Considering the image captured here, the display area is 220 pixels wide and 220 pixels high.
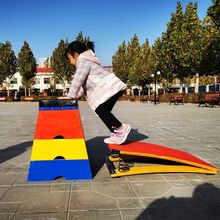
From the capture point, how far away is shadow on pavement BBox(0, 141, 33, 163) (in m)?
5.45

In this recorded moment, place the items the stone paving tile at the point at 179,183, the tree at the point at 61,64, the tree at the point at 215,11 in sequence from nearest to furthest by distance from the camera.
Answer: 1. the stone paving tile at the point at 179,183
2. the tree at the point at 215,11
3. the tree at the point at 61,64

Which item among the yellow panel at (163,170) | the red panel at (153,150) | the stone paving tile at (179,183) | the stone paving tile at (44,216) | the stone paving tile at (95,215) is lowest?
the stone paving tile at (179,183)

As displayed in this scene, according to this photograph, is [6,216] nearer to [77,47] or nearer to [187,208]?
[187,208]

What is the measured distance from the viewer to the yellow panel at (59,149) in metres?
3.87

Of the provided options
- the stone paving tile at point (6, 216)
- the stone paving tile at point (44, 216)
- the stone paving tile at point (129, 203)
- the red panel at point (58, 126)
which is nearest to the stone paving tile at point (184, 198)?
the stone paving tile at point (129, 203)

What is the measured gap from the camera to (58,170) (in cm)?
393

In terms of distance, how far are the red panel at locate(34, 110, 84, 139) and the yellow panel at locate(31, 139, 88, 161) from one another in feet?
0.24

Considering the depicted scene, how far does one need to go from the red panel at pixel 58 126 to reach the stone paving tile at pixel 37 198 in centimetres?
71

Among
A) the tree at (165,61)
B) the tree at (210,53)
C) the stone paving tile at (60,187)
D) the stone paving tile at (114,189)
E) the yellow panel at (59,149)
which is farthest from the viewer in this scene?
the tree at (165,61)

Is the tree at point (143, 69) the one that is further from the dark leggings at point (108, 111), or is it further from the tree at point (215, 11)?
the dark leggings at point (108, 111)

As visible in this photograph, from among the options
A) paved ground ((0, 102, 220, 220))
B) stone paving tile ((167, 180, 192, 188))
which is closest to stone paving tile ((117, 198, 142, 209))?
paved ground ((0, 102, 220, 220))

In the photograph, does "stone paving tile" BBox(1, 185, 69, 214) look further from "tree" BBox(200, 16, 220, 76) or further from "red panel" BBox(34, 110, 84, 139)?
"tree" BBox(200, 16, 220, 76)

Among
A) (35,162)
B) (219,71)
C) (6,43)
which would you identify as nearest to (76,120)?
(35,162)

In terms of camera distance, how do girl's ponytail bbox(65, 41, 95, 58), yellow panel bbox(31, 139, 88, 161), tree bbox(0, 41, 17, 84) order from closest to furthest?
yellow panel bbox(31, 139, 88, 161) → girl's ponytail bbox(65, 41, 95, 58) → tree bbox(0, 41, 17, 84)
